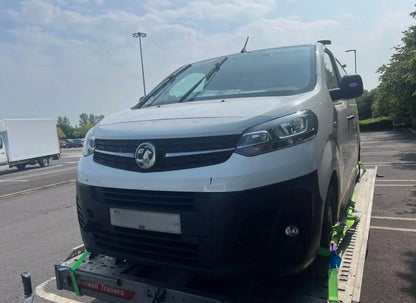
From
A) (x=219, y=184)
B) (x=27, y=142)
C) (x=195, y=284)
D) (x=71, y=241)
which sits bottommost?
(x=71, y=241)

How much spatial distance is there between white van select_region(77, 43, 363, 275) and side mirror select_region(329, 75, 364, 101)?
0.98ft

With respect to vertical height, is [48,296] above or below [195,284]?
below

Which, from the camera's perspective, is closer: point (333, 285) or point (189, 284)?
point (333, 285)

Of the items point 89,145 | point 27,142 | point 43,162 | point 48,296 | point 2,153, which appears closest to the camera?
point 89,145

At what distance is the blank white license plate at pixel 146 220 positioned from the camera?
6.73 ft

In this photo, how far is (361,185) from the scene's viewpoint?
5215 millimetres

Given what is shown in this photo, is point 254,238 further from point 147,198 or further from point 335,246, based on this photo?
point 335,246

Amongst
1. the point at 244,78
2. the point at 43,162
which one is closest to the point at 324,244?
the point at 244,78

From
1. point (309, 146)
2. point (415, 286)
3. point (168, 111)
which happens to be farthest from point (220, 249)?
point (415, 286)

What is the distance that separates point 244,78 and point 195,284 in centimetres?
167

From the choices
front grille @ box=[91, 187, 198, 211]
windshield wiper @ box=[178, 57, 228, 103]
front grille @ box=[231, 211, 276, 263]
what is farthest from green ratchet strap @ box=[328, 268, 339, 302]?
windshield wiper @ box=[178, 57, 228, 103]

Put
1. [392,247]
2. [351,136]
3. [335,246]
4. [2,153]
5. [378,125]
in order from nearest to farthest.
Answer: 1. [335,246]
2. [351,136]
3. [392,247]
4. [2,153]
5. [378,125]

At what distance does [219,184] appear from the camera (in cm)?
192

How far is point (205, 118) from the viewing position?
2180 mm
